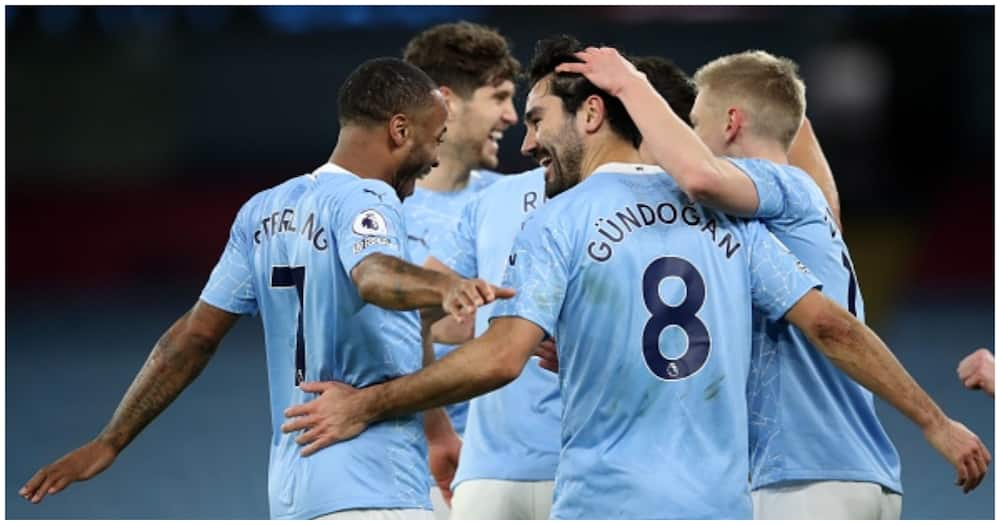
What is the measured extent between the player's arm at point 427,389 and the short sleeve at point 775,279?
69 centimetres

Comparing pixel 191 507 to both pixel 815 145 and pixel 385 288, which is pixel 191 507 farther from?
pixel 385 288

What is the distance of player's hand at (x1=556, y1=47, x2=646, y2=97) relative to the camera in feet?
15.4

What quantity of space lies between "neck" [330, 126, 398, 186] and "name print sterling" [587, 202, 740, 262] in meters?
0.78

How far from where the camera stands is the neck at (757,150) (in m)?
5.39

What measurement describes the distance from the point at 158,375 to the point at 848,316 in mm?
2145

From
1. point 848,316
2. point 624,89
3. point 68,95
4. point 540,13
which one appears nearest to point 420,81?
point 624,89

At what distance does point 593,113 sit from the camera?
15.8ft

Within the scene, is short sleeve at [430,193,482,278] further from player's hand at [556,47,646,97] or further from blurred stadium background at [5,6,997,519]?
blurred stadium background at [5,6,997,519]

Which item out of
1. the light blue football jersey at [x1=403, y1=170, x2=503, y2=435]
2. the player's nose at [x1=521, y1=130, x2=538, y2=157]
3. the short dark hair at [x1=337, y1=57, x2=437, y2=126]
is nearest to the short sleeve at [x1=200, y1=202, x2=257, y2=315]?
the short dark hair at [x1=337, y1=57, x2=437, y2=126]

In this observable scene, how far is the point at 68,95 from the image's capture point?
72.7ft

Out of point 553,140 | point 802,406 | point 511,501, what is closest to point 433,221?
point 511,501

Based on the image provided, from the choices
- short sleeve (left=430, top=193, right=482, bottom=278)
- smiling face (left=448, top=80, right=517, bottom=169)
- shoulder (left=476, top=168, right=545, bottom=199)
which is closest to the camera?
shoulder (left=476, top=168, right=545, bottom=199)

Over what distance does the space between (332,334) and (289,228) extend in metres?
0.35

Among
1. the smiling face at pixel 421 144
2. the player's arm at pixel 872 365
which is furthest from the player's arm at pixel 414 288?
the player's arm at pixel 872 365
